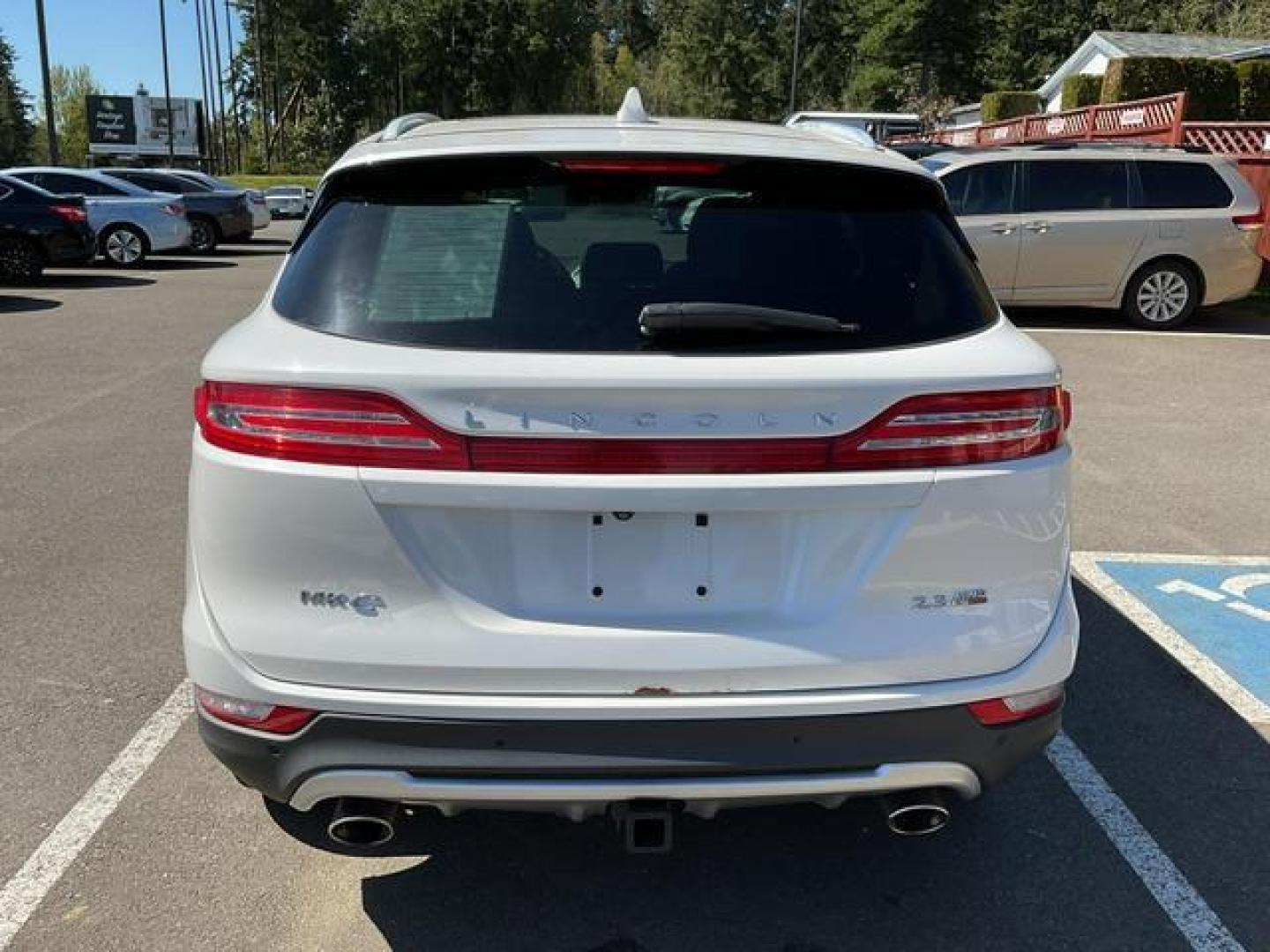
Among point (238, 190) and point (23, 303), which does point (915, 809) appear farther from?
point (238, 190)

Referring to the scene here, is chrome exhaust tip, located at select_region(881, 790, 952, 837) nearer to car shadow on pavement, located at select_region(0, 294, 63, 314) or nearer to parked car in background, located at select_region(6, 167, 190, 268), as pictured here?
car shadow on pavement, located at select_region(0, 294, 63, 314)

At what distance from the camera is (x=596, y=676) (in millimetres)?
2195

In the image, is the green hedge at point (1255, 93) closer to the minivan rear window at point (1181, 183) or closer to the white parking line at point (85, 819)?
the minivan rear window at point (1181, 183)

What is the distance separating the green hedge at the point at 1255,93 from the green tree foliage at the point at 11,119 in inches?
3040

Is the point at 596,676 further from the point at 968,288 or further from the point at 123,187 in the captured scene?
the point at 123,187

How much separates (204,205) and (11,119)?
74.5m

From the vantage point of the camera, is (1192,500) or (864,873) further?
(1192,500)

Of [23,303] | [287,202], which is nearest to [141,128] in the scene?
[287,202]

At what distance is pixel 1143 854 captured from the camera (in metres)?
3.05

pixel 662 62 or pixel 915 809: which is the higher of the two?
pixel 662 62

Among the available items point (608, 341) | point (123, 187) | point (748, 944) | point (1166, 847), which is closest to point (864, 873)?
point (748, 944)

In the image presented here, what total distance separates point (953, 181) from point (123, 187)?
1456 centimetres

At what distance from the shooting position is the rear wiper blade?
2.27 meters

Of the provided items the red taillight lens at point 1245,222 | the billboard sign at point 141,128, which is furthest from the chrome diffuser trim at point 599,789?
the billboard sign at point 141,128
